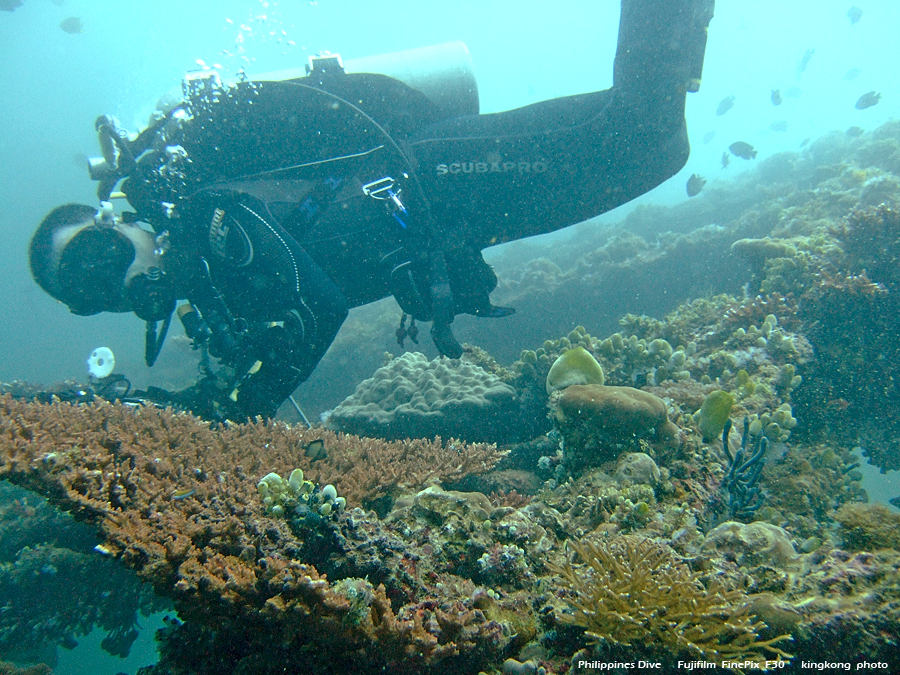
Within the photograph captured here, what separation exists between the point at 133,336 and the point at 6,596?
5203cm

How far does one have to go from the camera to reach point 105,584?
531 cm

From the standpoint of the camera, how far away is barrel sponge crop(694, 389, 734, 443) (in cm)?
340

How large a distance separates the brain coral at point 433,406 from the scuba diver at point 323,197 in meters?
0.87

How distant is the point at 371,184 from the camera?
4.06 metres

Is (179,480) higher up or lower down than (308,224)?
lower down

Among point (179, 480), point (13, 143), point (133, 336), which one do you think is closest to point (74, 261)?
point (179, 480)

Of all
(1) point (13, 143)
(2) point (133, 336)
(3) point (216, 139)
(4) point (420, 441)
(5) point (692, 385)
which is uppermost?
(1) point (13, 143)

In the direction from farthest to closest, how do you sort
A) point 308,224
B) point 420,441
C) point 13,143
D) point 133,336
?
1. point 13,143
2. point 133,336
3. point 308,224
4. point 420,441

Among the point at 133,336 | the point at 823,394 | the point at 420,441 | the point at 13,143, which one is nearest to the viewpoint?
the point at 420,441

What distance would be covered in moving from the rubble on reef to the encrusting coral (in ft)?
0.04

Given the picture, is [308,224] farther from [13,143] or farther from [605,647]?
[13,143]

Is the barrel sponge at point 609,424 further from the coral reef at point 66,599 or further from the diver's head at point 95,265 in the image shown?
the coral reef at point 66,599

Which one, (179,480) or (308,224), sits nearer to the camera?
(179,480)

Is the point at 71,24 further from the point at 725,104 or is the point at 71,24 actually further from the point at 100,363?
the point at 725,104
